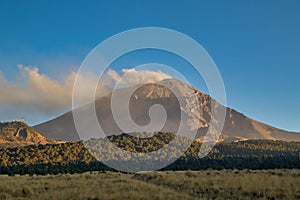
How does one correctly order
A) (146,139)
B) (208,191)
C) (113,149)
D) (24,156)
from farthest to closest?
(146,139) → (113,149) → (24,156) → (208,191)

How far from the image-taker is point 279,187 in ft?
62.0

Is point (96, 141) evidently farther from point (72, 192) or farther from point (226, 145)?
point (72, 192)

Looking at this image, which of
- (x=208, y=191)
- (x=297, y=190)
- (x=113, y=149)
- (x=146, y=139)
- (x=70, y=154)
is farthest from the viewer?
(x=146, y=139)

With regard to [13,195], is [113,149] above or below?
above

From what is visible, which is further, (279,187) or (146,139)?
(146,139)

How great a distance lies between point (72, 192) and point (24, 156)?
71.8 metres

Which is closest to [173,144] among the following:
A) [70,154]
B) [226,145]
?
[226,145]

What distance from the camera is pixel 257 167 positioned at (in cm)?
5512

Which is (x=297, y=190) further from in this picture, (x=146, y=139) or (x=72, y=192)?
(x=146, y=139)

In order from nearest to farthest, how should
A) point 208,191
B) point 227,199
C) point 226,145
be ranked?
point 227,199
point 208,191
point 226,145

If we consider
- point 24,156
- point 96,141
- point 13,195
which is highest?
point 96,141

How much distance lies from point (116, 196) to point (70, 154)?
256 ft

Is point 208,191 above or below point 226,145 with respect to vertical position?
below

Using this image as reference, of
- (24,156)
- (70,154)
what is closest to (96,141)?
(70,154)
